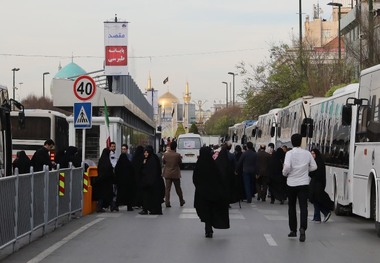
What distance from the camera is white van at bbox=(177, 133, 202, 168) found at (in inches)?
2539

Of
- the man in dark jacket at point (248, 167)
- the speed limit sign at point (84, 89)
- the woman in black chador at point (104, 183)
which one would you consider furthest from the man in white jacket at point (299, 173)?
the man in dark jacket at point (248, 167)

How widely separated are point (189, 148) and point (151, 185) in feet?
140

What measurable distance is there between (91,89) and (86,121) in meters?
0.85

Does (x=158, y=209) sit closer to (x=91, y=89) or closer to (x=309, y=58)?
(x=91, y=89)

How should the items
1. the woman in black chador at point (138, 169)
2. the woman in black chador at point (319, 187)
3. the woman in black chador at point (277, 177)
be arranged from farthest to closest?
the woman in black chador at point (277, 177) → the woman in black chador at point (138, 169) → the woman in black chador at point (319, 187)

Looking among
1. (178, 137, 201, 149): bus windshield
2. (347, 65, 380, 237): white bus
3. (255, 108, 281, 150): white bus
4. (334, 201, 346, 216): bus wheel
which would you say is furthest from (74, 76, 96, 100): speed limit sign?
(178, 137, 201, 149): bus windshield

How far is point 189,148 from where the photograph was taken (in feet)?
213

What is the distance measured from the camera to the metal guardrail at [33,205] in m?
12.9

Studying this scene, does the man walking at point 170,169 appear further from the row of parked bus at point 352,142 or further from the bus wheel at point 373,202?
the bus wheel at point 373,202

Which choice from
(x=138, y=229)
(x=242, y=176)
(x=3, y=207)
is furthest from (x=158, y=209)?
(x=3, y=207)

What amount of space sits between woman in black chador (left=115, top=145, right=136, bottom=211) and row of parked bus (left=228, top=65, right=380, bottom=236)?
5.12 meters

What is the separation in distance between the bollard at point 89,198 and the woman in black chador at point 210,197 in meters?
6.21

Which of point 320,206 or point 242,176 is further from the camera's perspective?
point 242,176

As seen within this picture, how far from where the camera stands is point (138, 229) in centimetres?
1775
